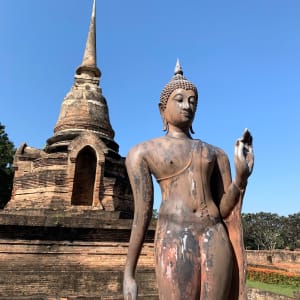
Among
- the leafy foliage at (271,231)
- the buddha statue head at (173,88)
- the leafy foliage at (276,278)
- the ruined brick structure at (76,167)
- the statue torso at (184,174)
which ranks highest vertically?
the leafy foliage at (271,231)

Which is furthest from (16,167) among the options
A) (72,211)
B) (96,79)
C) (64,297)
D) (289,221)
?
(289,221)

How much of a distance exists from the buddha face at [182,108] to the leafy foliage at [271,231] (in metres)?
64.3

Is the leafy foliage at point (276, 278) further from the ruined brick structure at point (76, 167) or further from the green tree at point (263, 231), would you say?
the green tree at point (263, 231)

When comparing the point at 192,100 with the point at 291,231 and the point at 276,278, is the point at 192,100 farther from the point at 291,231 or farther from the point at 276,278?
the point at 291,231

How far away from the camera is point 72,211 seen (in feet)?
35.1

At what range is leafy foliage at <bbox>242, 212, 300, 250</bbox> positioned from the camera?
211 feet

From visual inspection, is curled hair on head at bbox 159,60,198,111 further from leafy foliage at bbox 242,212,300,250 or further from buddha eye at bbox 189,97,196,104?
leafy foliage at bbox 242,212,300,250

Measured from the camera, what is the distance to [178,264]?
257 centimetres

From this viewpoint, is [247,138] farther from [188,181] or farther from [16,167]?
[16,167]

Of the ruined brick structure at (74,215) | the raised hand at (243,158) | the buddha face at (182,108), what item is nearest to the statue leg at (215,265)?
the raised hand at (243,158)

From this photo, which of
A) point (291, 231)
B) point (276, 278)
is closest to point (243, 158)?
point (276, 278)

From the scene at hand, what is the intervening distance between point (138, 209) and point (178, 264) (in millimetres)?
572

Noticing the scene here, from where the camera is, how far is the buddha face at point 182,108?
309 centimetres

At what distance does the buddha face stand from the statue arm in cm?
45
